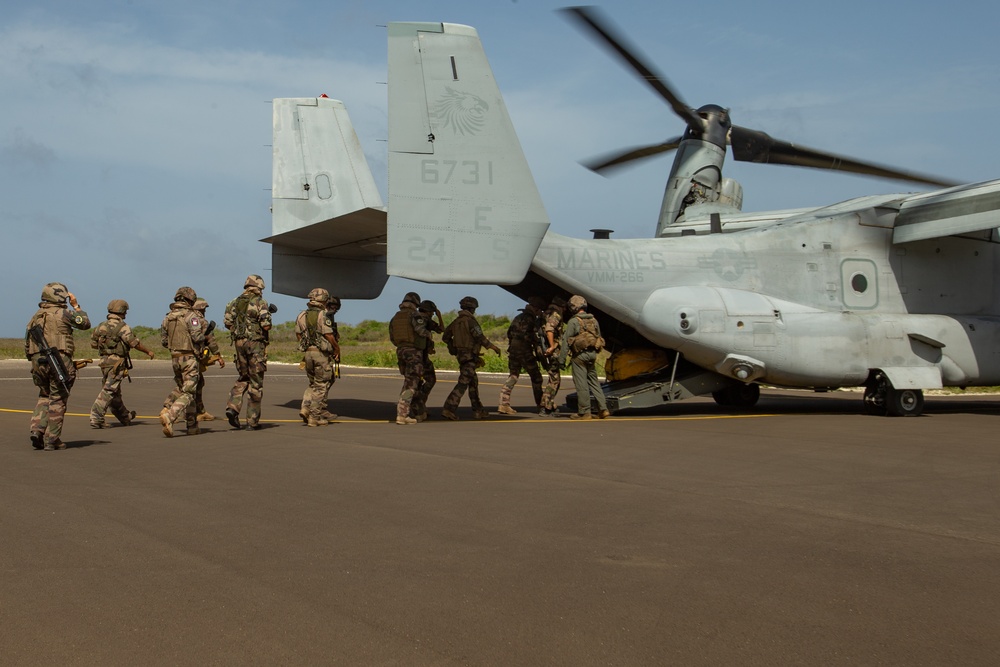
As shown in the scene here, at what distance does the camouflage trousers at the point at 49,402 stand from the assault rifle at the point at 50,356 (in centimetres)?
3

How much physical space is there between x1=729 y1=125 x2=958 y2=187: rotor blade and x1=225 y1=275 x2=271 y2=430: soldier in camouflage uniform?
8.99 meters

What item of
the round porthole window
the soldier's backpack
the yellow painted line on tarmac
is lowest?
the yellow painted line on tarmac

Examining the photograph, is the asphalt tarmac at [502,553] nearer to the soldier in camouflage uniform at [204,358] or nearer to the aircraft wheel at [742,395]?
the soldier in camouflage uniform at [204,358]

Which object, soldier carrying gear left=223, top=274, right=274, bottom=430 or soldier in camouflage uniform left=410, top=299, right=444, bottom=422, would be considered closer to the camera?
soldier carrying gear left=223, top=274, right=274, bottom=430

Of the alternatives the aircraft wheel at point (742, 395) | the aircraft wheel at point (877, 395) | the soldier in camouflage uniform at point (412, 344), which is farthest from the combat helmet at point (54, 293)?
the aircraft wheel at point (877, 395)

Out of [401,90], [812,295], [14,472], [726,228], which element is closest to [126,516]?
[14,472]

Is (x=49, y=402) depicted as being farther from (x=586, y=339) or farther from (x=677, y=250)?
(x=677, y=250)

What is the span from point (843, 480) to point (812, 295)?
6978mm

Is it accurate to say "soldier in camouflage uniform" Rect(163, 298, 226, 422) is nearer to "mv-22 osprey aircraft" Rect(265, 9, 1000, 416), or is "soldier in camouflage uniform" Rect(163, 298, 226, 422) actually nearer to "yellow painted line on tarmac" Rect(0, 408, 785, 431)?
"yellow painted line on tarmac" Rect(0, 408, 785, 431)

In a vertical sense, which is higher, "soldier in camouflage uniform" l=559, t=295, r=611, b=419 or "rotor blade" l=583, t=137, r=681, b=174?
"rotor blade" l=583, t=137, r=681, b=174

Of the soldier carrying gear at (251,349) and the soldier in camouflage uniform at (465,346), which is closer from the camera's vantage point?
the soldier carrying gear at (251,349)

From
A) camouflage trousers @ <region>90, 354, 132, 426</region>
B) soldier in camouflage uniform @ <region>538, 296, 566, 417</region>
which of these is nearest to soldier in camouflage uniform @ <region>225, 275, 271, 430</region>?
camouflage trousers @ <region>90, 354, 132, 426</region>

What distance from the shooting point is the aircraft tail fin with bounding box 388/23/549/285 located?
11.3m

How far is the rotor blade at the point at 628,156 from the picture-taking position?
16750mm
